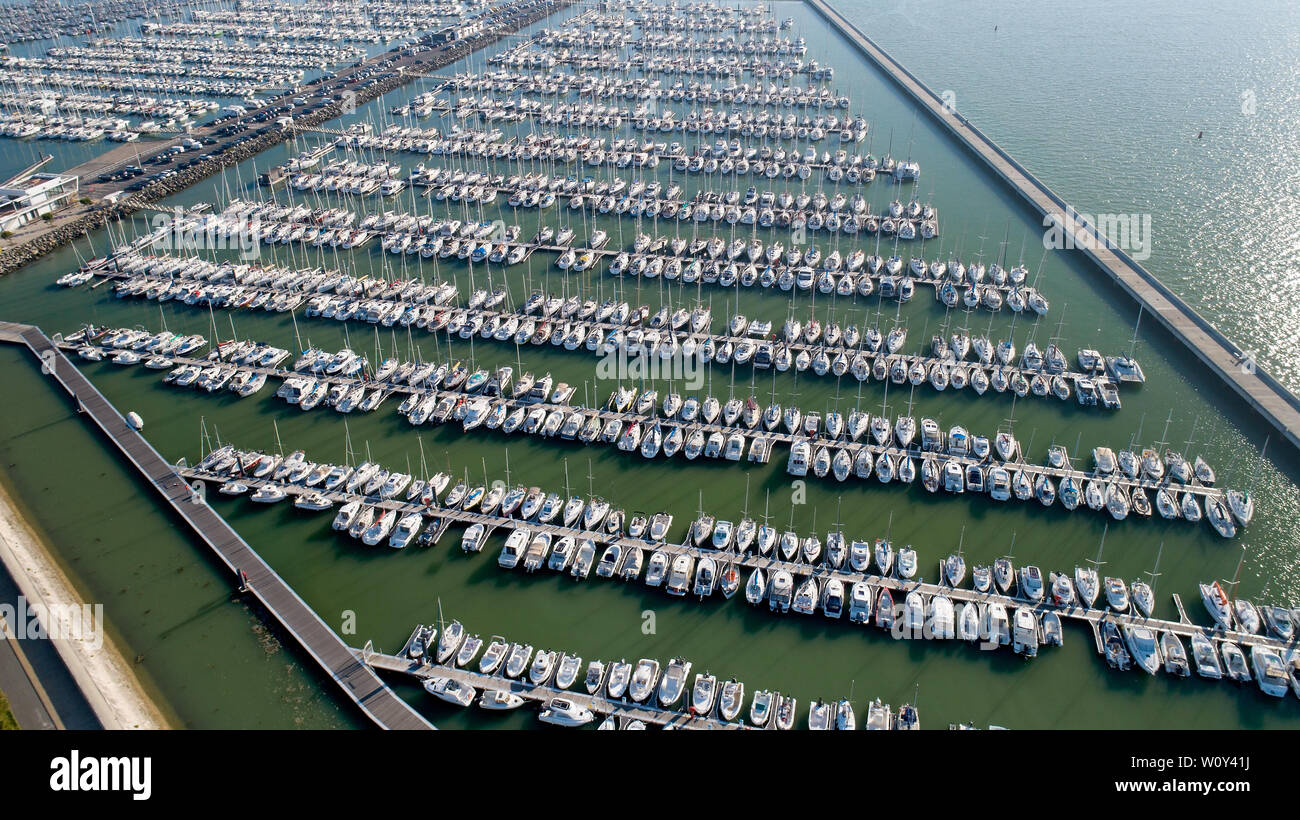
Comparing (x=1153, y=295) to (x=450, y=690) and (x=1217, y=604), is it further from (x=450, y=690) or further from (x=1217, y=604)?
(x=450, y=690)

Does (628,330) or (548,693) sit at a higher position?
(628,330)

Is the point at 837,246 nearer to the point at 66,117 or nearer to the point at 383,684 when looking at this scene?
the point at 383,684

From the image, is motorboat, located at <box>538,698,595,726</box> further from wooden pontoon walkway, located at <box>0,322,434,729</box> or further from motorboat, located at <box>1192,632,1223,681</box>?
motorboat, located at <box>1192,632,1223,681</box>

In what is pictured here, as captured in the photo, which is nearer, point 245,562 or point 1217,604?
point 1217,604

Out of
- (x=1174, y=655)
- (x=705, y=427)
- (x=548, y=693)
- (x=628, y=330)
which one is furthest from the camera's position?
(x=628, y=330)

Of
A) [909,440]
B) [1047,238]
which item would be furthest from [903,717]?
[1047,238]

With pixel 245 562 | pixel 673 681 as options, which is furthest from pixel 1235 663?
pixel 245 562

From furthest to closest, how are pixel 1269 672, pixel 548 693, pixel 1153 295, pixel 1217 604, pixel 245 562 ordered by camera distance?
pixel 1153 295, pixel 245 562, pixel 1217 604, pixel 548 693, pixel 1269 672
